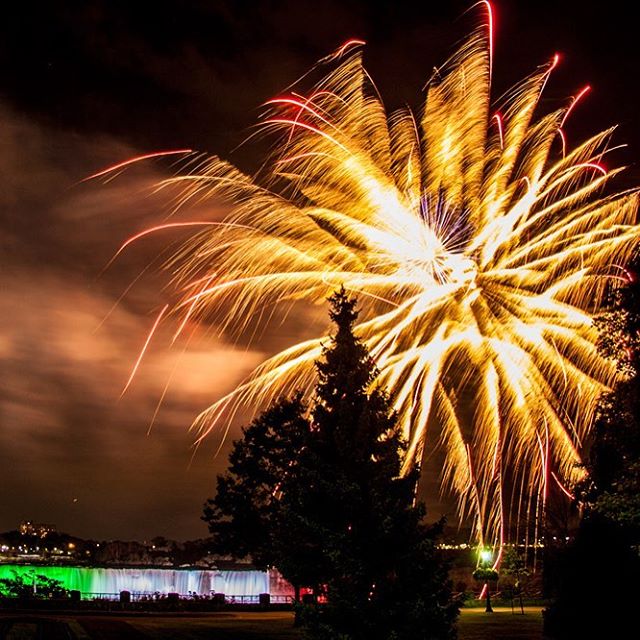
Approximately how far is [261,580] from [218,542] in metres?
32.9

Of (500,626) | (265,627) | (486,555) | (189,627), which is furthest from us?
(486,555)

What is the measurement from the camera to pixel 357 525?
1977 cm

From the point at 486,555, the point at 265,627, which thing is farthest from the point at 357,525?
the point at 486,555

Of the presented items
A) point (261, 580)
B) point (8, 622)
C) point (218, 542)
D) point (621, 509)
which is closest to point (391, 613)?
point (621, 509)

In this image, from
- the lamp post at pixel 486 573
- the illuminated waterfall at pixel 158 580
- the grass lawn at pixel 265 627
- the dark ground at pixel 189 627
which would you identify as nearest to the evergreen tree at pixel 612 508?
the grass lawn at pixel 265 627

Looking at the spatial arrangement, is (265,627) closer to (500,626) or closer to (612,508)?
(500,626)

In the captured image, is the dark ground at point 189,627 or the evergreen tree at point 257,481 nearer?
the dark ground at point 189,627

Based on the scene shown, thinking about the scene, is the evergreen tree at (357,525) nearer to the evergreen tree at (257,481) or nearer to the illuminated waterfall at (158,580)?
the evergreen tree at (257,481)

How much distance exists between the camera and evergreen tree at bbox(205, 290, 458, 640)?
1905 centimetres

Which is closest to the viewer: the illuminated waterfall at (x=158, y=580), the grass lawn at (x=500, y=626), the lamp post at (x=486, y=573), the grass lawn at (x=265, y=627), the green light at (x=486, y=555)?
the grass lawn at (x=500, y=626)

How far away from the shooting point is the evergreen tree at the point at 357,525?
19.0 metres

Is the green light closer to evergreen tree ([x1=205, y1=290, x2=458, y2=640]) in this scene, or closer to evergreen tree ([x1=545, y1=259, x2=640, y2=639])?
evergreen tree ([x1=545, y1=259, x2=640, y2=639])

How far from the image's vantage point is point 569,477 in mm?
24531

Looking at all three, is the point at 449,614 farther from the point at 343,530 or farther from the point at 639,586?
the point at 639,586
